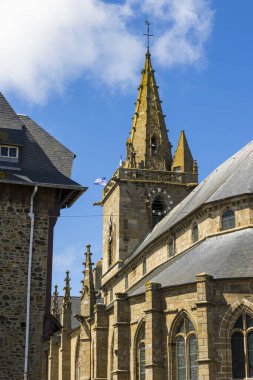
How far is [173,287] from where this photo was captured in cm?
2244

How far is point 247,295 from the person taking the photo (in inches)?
824

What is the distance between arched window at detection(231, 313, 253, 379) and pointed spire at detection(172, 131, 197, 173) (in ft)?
74.0

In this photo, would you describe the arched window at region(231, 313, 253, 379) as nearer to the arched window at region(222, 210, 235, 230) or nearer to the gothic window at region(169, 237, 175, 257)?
the arched window at region(222, 210, 235, 230)

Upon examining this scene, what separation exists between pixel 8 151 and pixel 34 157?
90 cm

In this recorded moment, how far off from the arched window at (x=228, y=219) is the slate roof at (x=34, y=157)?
22.3 feet

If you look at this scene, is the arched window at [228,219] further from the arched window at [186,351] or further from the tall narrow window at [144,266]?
the tall narrow window at [144,266]

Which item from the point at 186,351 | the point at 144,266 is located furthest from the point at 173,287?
the point at 144,266

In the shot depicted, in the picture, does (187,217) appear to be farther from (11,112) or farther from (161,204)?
(161,204)

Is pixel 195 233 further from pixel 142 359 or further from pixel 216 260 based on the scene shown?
pixel 142 359

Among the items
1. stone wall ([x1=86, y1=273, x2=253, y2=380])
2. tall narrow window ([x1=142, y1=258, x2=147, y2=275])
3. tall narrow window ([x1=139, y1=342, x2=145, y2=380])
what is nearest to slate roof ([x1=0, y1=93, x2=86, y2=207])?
stone wall ([x1=86, y1=273, x2=253, y2=380])

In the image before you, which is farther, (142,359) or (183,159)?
(183,159)

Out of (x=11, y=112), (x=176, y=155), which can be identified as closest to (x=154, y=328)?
(x=11, y=112)

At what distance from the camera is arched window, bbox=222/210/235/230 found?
25.7 metres

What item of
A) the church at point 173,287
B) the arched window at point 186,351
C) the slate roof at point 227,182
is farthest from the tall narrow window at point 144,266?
the arched window at point 186,351
